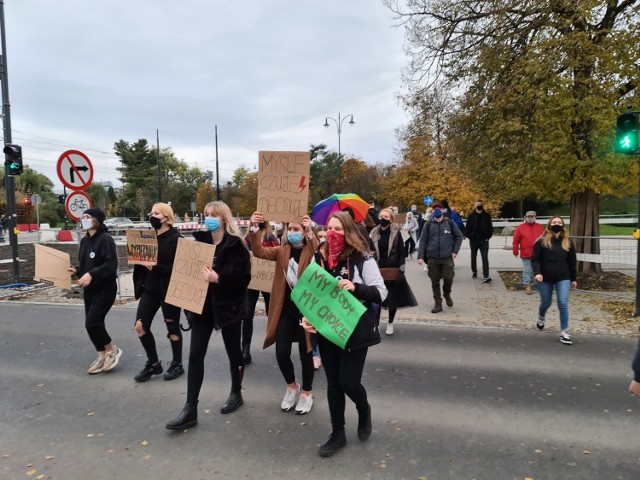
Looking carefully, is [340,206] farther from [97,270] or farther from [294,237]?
[97,270]

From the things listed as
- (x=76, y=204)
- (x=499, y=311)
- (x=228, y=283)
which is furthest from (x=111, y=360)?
(x=499, y=311)

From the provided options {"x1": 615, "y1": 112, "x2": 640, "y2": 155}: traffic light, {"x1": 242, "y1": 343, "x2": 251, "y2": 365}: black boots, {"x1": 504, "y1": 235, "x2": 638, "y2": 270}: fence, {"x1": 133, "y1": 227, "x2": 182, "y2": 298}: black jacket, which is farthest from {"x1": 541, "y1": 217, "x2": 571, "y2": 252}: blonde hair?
{"x1": 504, "y1": 235, "x2": 638, "y2": 270}: fence

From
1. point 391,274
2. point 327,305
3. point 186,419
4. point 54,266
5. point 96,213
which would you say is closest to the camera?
point 327,305

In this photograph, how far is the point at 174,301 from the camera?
174 inches

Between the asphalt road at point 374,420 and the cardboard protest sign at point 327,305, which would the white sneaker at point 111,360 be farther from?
the cardboard protest sign at point 327,305

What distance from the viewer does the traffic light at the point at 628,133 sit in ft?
24.2

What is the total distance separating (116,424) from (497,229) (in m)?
26.3

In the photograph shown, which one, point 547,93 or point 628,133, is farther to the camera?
point 547,93

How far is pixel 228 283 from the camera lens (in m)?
4.00

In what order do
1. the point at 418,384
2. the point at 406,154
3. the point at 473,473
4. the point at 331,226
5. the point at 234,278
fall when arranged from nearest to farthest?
the point at 473,473, the point at 331,226, the point at 234,278, the point at 418,384, the point at 406,154

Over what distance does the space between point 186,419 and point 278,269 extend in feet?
5.08

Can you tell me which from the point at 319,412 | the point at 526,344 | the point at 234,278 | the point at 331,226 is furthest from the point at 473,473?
the point at 526,344

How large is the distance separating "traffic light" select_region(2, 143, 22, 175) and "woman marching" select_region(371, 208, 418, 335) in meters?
10.4

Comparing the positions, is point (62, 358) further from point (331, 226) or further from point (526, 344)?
point (526, 344)
